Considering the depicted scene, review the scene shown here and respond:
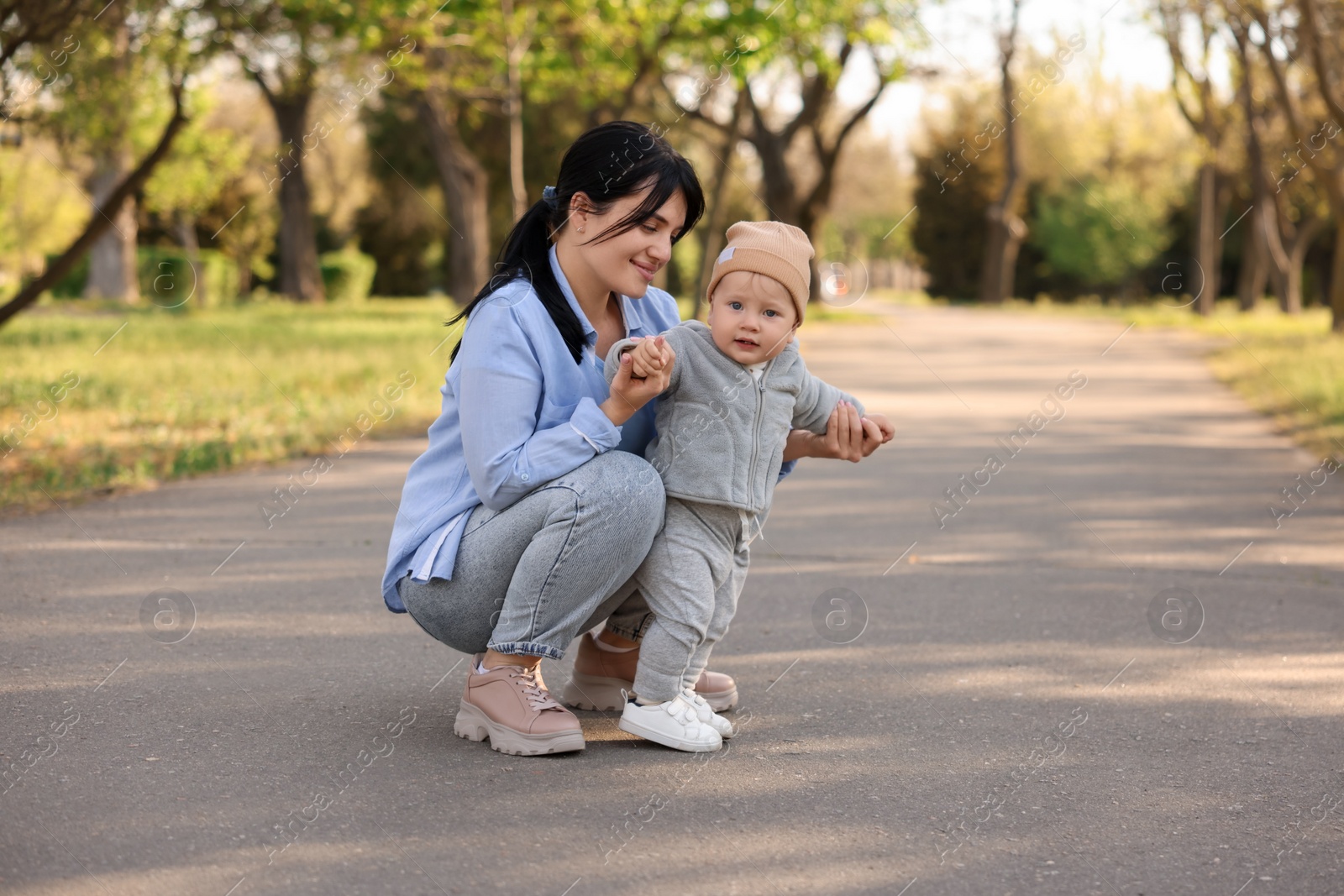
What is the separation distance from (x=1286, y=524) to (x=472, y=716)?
199 inches

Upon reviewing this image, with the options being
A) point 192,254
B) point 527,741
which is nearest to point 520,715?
point 527,741

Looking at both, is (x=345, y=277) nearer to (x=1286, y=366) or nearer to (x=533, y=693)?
(x=1286, y=366)

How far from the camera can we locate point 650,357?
3129mm

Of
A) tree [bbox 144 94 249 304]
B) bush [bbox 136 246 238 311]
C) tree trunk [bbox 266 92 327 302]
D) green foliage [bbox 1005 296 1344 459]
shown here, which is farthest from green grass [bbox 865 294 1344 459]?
bush [bbox 136 246 238 311]

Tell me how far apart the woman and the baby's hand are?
0.6 inches

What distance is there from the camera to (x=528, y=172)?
36344 millimetres

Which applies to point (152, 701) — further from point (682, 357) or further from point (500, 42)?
point (500, 42)

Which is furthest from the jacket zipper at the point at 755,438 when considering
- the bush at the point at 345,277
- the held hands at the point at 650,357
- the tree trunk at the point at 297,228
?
the bush at the point at 345,277

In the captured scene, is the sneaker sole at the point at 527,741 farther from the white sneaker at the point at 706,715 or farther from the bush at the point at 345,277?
the bush at the point at 345,277

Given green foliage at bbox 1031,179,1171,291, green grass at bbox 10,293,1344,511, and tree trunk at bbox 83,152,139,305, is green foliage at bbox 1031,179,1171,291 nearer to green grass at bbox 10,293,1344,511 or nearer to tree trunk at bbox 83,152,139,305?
green grass at bbox 10,293,1344,511

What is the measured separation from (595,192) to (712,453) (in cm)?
72

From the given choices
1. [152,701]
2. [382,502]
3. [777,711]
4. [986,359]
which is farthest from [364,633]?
[986,359]

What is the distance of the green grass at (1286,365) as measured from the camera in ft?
34.9

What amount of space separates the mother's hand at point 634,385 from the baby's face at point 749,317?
0.58ft
